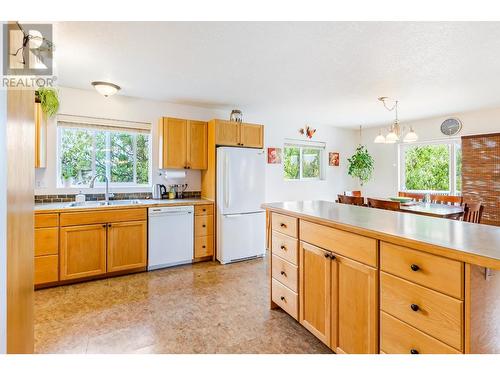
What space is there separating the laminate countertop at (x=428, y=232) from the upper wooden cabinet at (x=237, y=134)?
2.18m

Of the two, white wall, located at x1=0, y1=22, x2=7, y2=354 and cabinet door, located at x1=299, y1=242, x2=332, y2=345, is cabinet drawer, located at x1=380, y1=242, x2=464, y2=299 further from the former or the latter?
white wall, located at x1=0, y1=22, x2=7, y2=354

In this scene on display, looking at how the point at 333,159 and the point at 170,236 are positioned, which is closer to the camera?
the point at 170,236

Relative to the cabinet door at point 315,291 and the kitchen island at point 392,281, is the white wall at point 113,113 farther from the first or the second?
the cabinet door at point 315,291

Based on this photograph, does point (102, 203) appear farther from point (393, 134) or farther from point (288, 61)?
point (393, 134)

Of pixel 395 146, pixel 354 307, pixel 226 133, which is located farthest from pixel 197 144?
pixel 395 146

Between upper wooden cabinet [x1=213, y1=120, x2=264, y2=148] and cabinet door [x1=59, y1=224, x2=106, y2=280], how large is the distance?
188 centimetres

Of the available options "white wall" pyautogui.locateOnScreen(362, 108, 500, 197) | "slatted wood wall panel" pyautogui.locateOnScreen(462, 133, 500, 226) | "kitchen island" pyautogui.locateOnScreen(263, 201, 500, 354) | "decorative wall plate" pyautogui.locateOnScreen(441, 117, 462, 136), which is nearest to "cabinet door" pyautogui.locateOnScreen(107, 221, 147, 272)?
"kitchen island" pyautogui.locateOnScreen(263, 201, 500, 354)

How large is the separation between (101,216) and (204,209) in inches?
49.7

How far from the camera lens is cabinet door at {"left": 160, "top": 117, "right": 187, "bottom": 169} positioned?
3.72 metres

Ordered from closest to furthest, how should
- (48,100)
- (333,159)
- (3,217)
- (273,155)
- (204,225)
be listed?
(3,217) < (48,100) < (204,225) < (273,155) < (333,159)

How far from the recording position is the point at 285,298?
215cm

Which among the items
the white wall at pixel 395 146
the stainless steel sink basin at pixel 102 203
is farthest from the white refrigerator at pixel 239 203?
the white wall at pixel 395 146

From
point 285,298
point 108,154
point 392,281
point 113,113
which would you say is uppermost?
point 113,113

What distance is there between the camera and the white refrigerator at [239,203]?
3670mm
